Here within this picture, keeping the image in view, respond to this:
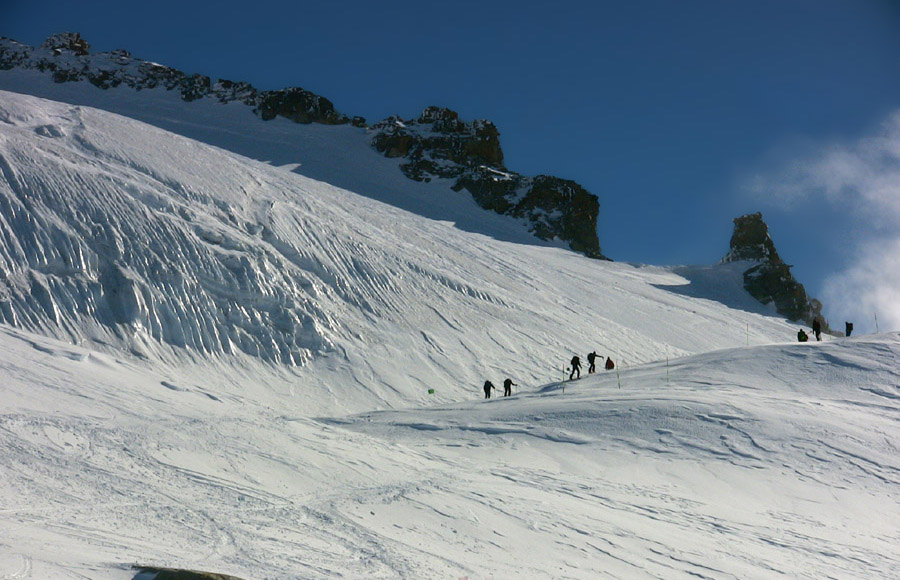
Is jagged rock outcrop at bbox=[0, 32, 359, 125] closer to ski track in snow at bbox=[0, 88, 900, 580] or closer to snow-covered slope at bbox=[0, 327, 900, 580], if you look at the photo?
ski track in snow at bbox=[0, 88, 900, 580]

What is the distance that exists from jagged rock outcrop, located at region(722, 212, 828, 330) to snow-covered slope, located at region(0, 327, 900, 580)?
44392 mm

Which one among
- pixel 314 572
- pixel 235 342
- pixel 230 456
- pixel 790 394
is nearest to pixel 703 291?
pixel 790 394

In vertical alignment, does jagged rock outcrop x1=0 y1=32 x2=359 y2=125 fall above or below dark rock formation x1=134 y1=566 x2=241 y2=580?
above

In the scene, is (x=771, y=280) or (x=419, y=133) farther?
(x=419, y=133)

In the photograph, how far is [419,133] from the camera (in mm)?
89312

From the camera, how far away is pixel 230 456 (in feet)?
51.3

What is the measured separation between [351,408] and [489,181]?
187 feet

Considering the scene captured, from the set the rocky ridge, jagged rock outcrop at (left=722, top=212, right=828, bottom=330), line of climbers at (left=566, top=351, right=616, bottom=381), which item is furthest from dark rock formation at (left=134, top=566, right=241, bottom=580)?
the rocky ridge

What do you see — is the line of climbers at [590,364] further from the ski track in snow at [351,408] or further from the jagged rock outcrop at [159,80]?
the jagged rock outcrop at [159,80]

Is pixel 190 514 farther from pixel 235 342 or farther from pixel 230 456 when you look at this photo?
pixel 235 342

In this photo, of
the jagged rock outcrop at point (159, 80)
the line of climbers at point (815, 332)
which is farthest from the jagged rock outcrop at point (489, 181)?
the line of climbers at point (815, 332)

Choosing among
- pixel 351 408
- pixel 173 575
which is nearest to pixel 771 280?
pixel 351 408

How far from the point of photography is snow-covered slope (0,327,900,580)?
430 inches

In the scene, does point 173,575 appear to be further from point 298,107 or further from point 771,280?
point 298,107
